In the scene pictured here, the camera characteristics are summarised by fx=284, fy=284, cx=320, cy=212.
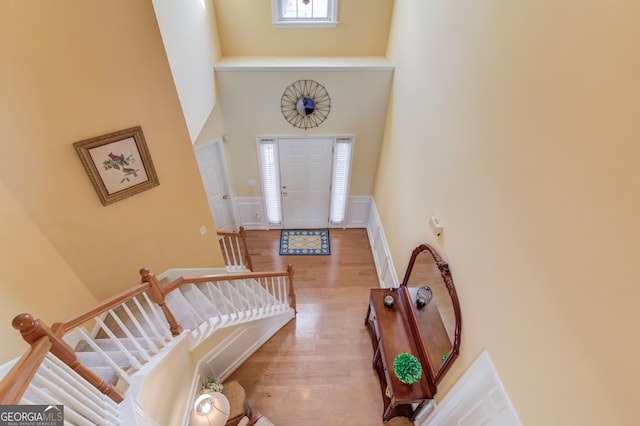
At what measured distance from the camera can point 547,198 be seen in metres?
1.44

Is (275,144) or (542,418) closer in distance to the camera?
(542,418)

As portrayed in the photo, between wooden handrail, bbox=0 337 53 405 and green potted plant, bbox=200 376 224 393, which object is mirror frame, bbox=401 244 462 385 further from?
wooden handrail, bbox=0 337 53 405

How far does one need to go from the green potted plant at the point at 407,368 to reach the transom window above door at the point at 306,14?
14.4 ft

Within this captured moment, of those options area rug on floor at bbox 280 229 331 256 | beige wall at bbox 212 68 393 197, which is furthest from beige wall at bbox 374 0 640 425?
area rug on floor at bbox 280 229 331 256

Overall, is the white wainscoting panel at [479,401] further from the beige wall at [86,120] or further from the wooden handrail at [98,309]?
the beige wall at [86,120]

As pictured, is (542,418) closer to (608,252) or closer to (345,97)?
(608,252)

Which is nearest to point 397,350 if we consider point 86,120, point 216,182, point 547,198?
point 547,198

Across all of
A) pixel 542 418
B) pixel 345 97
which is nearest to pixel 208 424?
pixel 542 418

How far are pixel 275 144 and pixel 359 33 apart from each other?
6.83 feet

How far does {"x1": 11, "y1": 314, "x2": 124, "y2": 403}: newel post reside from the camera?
125cm

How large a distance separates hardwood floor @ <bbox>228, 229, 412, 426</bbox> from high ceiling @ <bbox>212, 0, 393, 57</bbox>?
344 centimetres

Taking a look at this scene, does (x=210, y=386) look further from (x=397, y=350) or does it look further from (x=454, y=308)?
(x=454, y=308)

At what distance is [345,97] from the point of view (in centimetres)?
430

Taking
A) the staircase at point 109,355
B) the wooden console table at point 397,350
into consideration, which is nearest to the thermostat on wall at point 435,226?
the wooden console table at point 397,350
